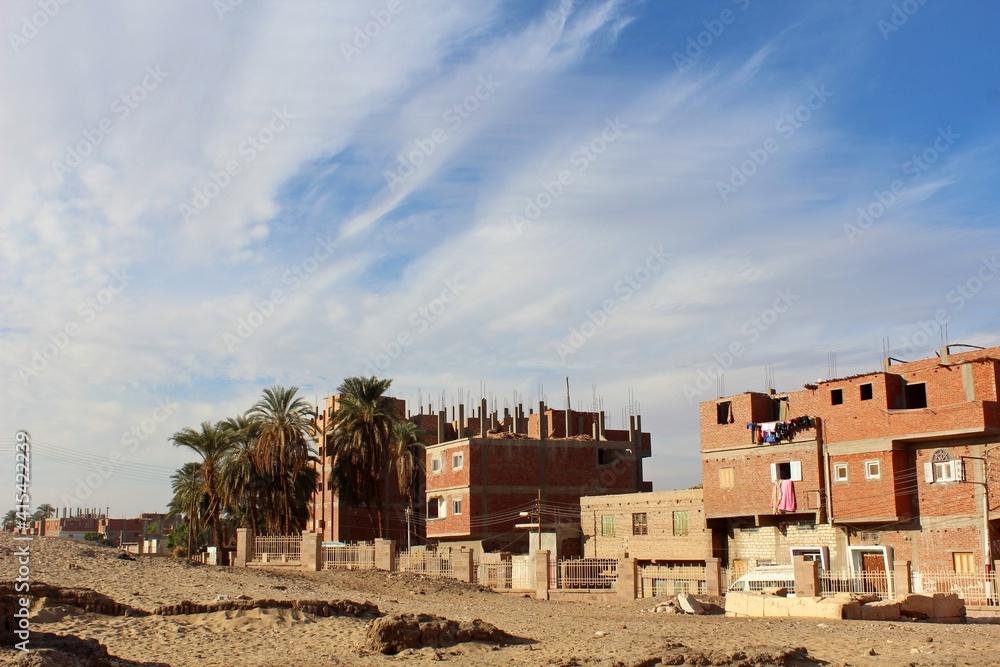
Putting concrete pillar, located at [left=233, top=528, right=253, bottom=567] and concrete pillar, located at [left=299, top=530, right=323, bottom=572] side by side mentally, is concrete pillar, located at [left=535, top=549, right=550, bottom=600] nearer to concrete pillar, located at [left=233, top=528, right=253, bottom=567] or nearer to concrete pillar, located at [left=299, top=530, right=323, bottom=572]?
concrete pillar, located at [left=299, top=530, right=323, bottom=572]

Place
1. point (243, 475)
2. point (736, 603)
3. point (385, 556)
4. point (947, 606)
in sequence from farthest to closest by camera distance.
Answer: point (243, 475) < point (385, 556) < point (736, 603) < point (947, 606)

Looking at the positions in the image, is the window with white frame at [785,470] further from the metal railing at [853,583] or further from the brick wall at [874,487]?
the metal railing at [853,583]

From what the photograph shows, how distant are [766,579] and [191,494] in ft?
135

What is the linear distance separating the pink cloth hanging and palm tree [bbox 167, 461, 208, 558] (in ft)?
113

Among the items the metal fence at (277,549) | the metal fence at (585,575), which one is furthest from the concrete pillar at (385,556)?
the metal fence at (585,575)

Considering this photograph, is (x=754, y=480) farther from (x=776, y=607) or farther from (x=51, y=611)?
(x=51, y=611)

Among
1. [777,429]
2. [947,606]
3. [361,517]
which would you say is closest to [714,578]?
[947,606]

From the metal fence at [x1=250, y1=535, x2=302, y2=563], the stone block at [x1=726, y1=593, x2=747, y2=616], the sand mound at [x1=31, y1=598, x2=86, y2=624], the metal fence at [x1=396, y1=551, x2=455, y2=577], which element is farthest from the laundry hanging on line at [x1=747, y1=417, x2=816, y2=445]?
the sand mound at [x1=31, y1=598, x2=86, y2=624]

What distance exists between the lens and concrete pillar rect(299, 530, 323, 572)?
3956cm

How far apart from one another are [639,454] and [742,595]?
41516mm

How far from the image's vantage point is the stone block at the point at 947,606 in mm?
27234

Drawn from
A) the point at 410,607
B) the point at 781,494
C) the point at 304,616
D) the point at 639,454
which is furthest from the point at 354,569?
the point at 639,454

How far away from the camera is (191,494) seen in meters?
61.7

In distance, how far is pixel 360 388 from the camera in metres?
59.3
